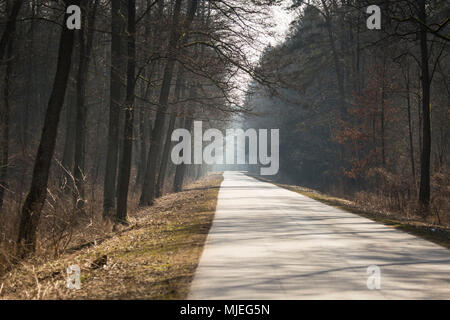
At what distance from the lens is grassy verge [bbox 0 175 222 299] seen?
6.28 m

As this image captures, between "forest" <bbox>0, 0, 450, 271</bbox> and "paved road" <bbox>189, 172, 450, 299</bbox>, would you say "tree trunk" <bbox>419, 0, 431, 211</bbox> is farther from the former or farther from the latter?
"paved road" <bbox>189, 172, 450, 299</bbox>

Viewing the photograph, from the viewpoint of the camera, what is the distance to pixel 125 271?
7641mm

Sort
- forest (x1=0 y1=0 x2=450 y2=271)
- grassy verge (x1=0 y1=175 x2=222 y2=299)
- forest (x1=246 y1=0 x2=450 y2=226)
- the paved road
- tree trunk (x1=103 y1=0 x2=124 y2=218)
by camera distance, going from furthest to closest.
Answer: forest (x1=246 y1=0 x2=450 y2=226) < tree trunk (x1=103 y1=0 x2=124 y2=218) < forest (x1=0 y1=0 x2=450 y2=271) < grassy verge (x1=0 y1=175 x2=222 y2=299) < the paved road

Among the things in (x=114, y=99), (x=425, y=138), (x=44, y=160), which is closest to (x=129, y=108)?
(x=114, y=99)

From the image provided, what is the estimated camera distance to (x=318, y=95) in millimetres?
43938

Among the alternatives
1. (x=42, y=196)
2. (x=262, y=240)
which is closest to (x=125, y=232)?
(x=42, y=196)

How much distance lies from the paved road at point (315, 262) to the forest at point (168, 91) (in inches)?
141

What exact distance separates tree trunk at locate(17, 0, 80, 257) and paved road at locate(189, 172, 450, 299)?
3.51m

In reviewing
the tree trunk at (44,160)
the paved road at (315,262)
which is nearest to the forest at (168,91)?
the tree trunk at (44,160)

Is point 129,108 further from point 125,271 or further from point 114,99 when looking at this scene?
point 125,271

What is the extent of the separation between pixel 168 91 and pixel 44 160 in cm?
1345

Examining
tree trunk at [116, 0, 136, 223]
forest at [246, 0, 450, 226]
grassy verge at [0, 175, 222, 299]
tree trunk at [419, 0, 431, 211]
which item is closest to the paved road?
grassy verge at [0, 175, 222, 299]

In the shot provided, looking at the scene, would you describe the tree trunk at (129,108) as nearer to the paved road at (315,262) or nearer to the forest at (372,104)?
the paved road at (315,262)
